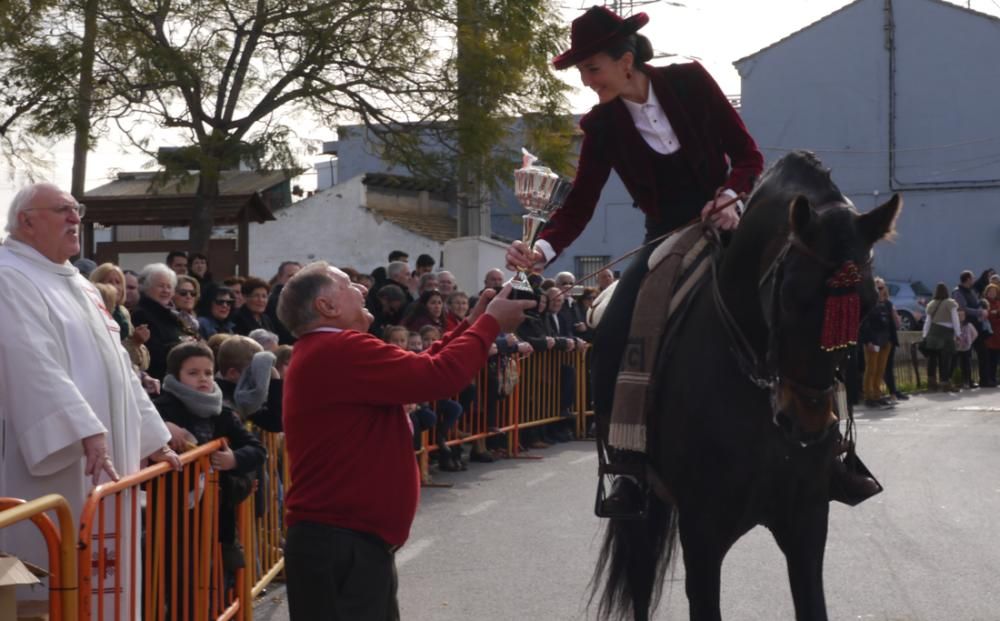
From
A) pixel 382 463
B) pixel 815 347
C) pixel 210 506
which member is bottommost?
pixel 210 506

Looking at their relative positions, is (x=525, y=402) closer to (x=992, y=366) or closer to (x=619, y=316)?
(x=619, y=316)

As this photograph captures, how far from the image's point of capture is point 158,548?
5.65m

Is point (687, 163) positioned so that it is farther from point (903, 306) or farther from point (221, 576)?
point (903, 306)

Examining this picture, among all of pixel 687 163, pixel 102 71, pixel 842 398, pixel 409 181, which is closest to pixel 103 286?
pixel 687 163

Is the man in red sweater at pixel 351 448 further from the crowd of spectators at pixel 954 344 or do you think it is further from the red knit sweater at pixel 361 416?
the crowd of spectators at pixel 954 344

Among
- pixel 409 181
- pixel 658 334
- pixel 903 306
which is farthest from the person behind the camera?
pixel 903 306

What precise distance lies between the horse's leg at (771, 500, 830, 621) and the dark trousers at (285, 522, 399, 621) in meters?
1.71

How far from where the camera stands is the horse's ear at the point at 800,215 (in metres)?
4.71

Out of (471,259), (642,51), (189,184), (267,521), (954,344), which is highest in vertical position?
(189,184)

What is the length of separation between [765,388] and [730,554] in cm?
412

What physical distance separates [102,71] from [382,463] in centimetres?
1457

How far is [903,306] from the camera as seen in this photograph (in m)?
36.9

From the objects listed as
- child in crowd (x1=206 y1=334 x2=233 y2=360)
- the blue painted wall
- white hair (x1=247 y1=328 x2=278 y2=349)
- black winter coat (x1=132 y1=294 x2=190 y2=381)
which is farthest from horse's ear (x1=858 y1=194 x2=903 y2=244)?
the blue painted wall

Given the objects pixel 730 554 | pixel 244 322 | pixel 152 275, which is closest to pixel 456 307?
pixel 244 322
